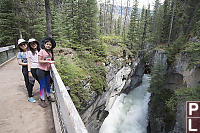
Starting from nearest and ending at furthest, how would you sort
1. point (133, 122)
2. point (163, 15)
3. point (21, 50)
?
point (21, 50), point (133, 122), point (163, 15)

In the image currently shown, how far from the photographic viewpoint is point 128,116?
1608 centimetres

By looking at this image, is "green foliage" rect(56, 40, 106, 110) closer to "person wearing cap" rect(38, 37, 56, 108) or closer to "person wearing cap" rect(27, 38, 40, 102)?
"person wearing cap" rect(27, 38, 40, 102)

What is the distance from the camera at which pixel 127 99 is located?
19594 millimetres

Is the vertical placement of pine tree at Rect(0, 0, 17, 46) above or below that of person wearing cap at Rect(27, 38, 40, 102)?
above

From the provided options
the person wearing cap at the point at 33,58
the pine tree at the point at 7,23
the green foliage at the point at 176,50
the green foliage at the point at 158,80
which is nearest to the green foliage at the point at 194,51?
the green foliage at the point at 158,80

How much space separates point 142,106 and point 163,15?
2129cm

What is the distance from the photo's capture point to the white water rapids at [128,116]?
46.7ft

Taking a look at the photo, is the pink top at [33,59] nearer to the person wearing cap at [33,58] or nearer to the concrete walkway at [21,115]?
the person wearing cap at [33,58]

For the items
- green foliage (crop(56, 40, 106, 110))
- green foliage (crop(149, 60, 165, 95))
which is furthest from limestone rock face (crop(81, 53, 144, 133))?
green foliage (crop(149, 60, 165, 95))

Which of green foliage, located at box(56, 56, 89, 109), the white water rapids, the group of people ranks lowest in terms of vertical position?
the white water rapids

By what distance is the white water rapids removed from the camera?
560 inches

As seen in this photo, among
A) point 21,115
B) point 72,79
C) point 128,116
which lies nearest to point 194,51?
point 72,79

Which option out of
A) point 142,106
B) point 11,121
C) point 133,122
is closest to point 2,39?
point 11,121

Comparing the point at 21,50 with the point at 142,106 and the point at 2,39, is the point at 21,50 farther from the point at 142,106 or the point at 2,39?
the point at 142,106
